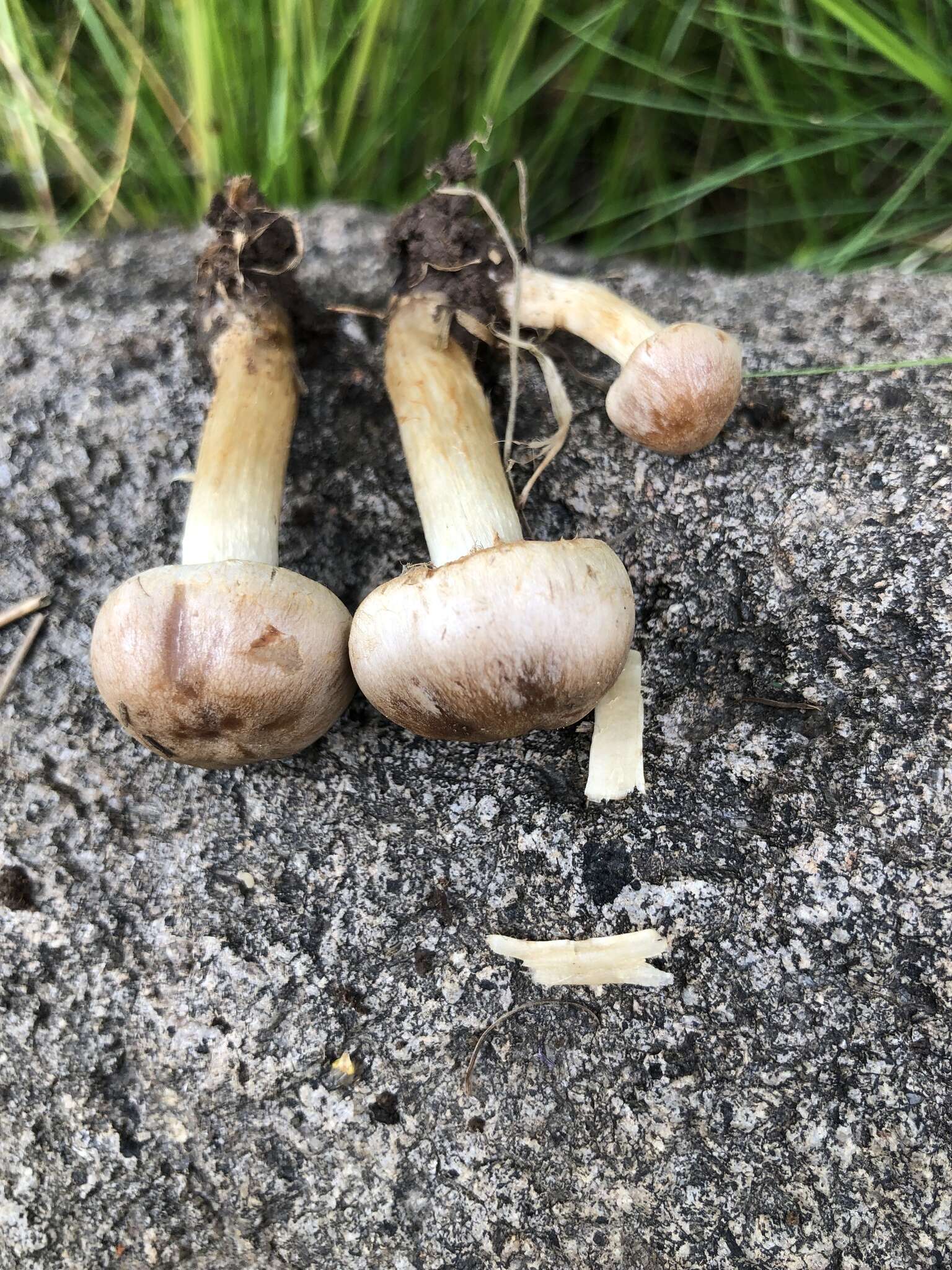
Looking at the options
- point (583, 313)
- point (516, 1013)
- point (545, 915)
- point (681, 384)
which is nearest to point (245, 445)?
point (583, 313)

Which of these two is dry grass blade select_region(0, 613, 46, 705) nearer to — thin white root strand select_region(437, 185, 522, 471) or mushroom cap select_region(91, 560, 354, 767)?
mushroom cap select_region(91, 560, 354, 767)

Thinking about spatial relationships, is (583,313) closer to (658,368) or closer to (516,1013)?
(658,368)

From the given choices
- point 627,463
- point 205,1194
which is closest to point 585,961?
point 205,1194

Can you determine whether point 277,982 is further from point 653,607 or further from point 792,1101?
point 653,607

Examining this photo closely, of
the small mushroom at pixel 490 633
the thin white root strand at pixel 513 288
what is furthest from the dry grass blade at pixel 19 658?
the thin white root strand at pixel 513 288

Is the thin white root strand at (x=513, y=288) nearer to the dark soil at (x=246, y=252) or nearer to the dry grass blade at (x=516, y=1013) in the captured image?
the dark soil at (x=246, y=252)

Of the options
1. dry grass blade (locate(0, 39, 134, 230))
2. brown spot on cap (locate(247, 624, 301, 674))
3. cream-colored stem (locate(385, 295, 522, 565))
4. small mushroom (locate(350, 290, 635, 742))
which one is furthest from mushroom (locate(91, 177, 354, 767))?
dry grass blade (locate(0, 39, 134, 230))
